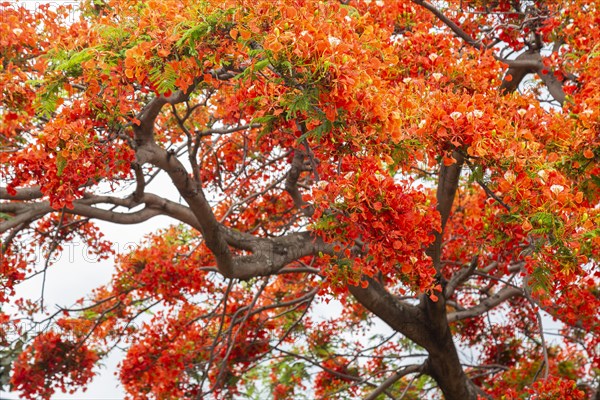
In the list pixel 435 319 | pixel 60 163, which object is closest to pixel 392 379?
pixel 435 319

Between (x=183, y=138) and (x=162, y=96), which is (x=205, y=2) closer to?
(x=162, y=96)

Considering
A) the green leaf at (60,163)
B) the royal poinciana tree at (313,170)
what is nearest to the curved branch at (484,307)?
the royal poinciana tree at (313,170)

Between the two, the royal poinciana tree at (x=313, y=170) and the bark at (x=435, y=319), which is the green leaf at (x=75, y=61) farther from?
the bark at (x=435, y=319)

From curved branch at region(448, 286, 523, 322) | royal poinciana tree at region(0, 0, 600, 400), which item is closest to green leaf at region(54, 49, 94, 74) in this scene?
royal poinciana tree at region(0, 0, 600, 400)

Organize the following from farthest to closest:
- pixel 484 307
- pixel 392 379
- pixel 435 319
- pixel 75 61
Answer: pixel 484 307, pixel 392 379, pixel 435 319, pixel 75 61

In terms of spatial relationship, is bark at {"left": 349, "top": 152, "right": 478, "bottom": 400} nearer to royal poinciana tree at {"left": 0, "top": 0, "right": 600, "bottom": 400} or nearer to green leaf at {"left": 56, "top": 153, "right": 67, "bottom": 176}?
royal poinciana tree at {"left": 0, "top": 0, "right": 600, "bottom": 400}

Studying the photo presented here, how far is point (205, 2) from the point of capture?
289 cm

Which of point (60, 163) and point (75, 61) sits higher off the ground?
point (75, 61)

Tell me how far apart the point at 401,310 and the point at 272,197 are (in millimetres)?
2021

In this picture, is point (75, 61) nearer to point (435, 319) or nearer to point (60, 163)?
point (60, 163)

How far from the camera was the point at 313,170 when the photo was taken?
3.49 meters

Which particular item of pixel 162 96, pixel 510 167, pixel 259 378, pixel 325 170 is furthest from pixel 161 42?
pixel 259 378

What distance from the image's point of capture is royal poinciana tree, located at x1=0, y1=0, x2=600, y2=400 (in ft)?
9.64

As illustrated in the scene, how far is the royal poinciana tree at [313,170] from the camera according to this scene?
9.64 feet
